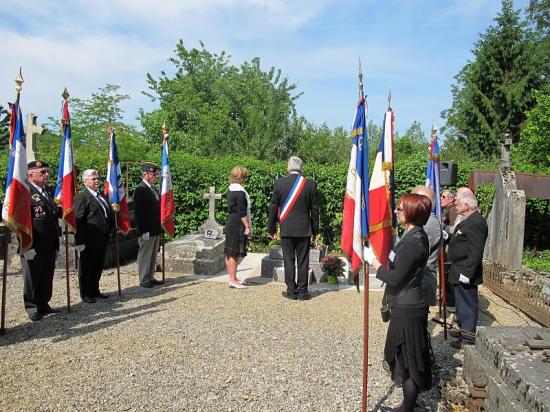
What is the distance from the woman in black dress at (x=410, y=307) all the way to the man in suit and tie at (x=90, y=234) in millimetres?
4678

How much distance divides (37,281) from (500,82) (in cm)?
2348

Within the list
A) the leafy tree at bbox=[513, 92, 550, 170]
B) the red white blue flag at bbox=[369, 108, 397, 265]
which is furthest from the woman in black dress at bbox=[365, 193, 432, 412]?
the leafy tree at bbox=[513, 92, 550, 170]

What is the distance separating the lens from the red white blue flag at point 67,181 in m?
6.15

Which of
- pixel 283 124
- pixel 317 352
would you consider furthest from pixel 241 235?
pixel 283 124

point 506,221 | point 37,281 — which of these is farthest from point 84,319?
point 506,221

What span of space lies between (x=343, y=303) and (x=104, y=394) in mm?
4047

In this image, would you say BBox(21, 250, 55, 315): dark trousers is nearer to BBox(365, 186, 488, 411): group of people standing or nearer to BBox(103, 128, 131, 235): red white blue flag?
BBox(103, 128, 131, 235): red white blue flag

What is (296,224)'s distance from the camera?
7.06m

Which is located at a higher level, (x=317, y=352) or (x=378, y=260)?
(x=378, y=260)

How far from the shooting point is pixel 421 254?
3363 millimetres

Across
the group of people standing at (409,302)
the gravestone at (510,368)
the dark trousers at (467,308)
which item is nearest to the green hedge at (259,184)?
the dark trousers at (467,308)

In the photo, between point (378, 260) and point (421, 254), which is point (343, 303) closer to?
point (378, 260)

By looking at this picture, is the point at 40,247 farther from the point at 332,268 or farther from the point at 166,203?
the point at 332,268

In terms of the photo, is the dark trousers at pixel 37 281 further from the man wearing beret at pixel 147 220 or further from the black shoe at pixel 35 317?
the man wearing beret at pixel 147 220
